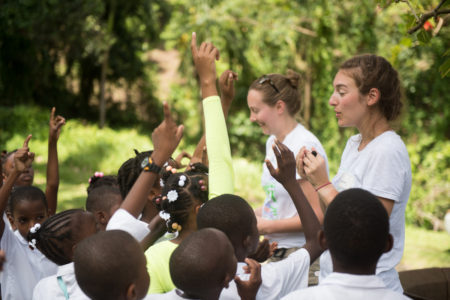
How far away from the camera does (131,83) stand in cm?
1855

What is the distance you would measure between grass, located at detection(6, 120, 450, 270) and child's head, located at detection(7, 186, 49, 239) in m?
5.42

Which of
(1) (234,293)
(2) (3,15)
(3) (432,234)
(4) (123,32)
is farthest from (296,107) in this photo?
(4) (123,32)

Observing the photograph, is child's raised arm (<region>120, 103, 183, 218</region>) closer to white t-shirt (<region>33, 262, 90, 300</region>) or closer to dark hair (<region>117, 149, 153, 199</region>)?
white t-shirt (<region>33, 262, 90, 300</region>)

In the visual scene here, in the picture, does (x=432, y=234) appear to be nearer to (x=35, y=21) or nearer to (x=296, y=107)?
(x=296, y=107)

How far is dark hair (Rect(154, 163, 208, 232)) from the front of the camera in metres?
2.51

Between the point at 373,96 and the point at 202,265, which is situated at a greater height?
the point at 373,96

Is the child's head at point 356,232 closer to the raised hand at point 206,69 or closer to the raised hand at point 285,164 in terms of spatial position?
the raised hand at point 285,164

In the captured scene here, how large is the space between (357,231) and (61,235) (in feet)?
4.76

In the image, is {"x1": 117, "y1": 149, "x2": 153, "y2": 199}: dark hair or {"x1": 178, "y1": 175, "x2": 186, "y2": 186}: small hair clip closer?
{"x1": 178, "y1": 175, "x2": 186, "y2": 186}: small hair clip

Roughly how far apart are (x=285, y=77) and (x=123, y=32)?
1464cm

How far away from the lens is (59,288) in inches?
95.0

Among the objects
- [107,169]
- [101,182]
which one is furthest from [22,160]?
[107,169]

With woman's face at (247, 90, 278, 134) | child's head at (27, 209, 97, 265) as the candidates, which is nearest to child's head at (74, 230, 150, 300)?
child's head at (27, 209, 97, 265)

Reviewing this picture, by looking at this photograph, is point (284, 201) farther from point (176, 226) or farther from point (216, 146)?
point (176, 226)
